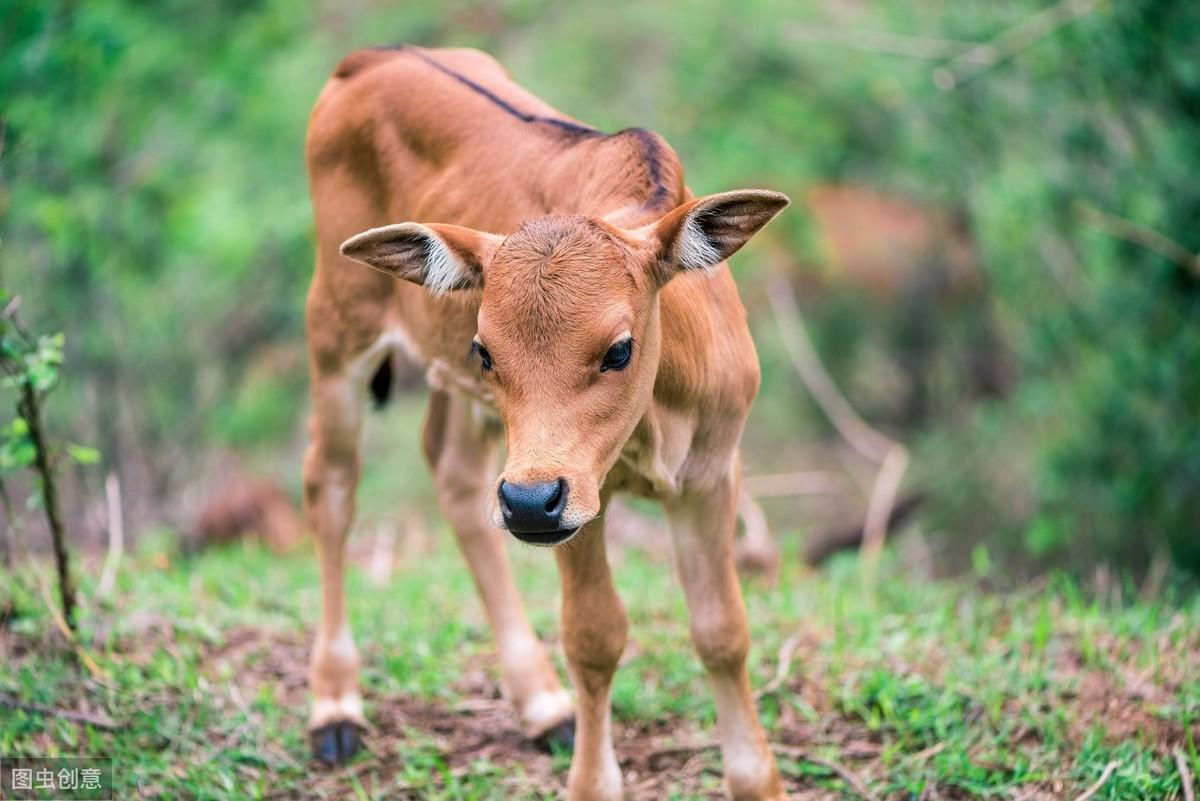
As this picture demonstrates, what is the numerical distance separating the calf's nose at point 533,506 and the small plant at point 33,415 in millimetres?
2076

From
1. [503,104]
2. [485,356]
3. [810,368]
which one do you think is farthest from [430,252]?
[810,368]

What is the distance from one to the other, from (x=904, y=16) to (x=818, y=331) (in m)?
3.13

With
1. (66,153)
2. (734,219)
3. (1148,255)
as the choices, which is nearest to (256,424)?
(66,153)

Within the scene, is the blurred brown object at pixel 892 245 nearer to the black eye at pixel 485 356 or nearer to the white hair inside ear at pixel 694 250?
the white hair inside ear at pixel 694 250

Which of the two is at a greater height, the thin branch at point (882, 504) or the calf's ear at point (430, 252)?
the calf's ear at point (430, 252)

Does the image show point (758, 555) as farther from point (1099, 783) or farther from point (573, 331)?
point (573, 331)

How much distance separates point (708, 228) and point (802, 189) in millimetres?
7752

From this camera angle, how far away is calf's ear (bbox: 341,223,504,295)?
155 inches

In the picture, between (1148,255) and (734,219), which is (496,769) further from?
(1148,255)

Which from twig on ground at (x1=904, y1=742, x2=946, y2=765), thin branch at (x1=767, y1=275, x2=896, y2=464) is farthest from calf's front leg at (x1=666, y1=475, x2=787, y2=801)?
thin branch at (x1=767, y1=275, x2=896, y2=464)

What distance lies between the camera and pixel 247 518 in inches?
368

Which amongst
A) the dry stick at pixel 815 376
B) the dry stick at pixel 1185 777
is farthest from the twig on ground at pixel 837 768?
the dry stick at pixel 815 376

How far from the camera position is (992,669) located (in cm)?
521

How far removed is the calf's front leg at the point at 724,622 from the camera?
177 inches
